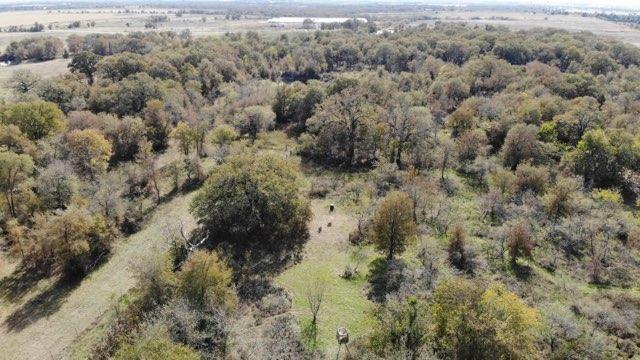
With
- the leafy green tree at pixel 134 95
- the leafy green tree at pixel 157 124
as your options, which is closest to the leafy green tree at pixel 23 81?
the leafy green tree at pixel 134 95

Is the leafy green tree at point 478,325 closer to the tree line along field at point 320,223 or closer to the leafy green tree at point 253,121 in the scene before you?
the tree line along field at point 320,223

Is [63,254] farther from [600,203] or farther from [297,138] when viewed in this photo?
[600,203]

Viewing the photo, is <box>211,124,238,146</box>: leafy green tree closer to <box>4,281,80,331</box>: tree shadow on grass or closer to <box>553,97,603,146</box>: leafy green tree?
<box>4,281,80,331</box>: tree shadow on grass

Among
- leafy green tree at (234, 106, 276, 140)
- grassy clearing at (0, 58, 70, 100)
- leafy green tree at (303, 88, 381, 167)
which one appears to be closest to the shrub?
leafy green tree at (303, 88, 381, 167)

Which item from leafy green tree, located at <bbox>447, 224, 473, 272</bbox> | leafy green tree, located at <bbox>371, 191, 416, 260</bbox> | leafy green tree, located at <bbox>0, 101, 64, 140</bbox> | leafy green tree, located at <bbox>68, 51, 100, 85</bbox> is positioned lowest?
leafy green tree, located at <bbox>447, 224, 473, 272</bbox>

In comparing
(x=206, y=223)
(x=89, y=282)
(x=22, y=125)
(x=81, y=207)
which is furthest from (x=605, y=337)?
(x=22, y=125)

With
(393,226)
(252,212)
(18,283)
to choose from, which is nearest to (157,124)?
(18,283)

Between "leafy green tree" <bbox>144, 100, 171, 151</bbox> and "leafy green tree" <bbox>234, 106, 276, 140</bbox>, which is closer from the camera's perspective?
"leafy green tree" <bbox>144, 100, 171, 151</bbox>
